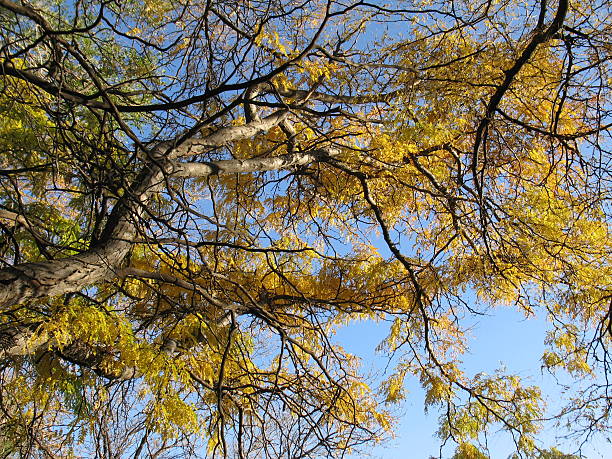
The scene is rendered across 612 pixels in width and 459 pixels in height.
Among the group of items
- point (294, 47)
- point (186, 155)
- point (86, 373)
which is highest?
point (294, 47)

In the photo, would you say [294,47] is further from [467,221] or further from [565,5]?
[467,221]

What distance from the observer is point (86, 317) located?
10.1 ft

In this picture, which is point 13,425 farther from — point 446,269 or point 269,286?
point 446,269

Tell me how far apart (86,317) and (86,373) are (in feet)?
2.40

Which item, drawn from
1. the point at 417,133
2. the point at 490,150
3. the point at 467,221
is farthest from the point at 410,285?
the point at 417,133

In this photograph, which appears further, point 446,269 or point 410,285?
point 410,285

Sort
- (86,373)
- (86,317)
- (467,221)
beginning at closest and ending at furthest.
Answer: (86,317)
(86,373)
(467,221)

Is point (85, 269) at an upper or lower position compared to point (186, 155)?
lower

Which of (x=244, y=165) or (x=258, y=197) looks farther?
(x=258, y=197)

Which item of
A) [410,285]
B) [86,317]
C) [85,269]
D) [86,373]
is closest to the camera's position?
[85,269]

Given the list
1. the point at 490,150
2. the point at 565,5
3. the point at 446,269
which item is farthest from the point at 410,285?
the point at 565,5

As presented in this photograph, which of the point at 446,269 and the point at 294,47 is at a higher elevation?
the point at 294,47

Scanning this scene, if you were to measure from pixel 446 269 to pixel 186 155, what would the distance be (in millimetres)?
3023

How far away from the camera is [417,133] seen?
10.6 ft
